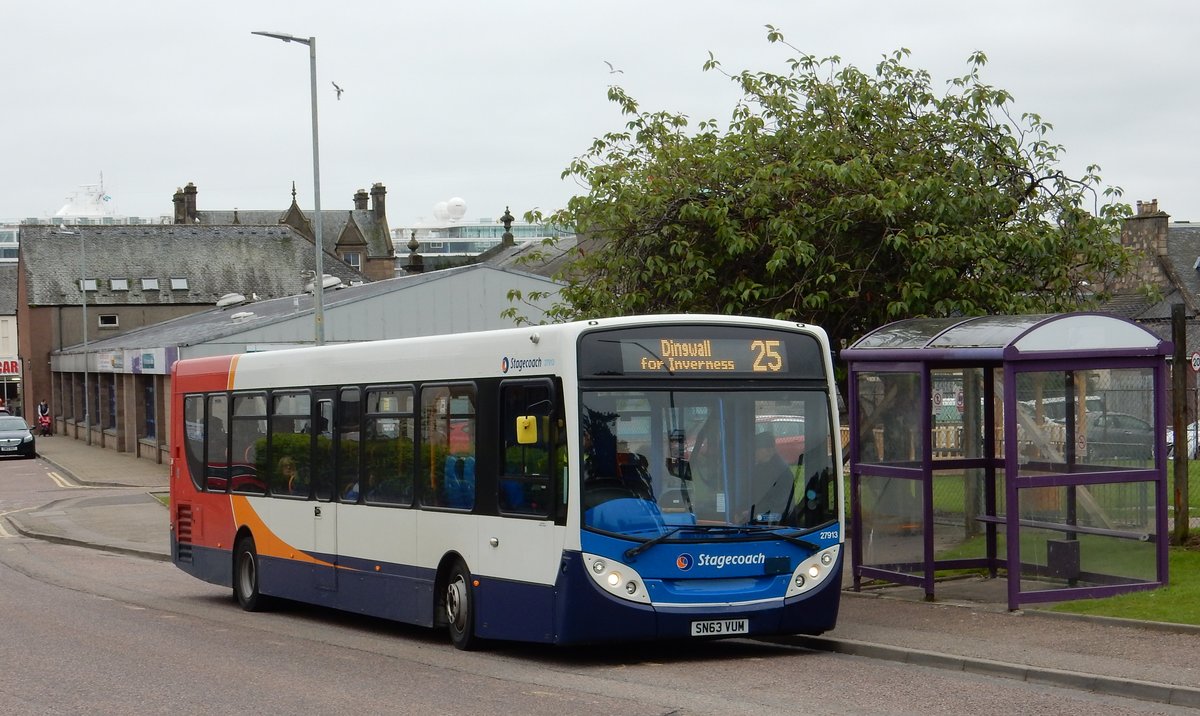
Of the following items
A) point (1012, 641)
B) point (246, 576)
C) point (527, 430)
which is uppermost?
point (527, 430)

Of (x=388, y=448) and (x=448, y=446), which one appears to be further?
(x=388, y=448)

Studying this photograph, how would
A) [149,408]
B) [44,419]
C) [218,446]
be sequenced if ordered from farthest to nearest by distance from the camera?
[44,419], [149,408], [218,446]

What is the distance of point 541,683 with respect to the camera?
35.1 ft

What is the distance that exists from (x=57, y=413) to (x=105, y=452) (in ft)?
81.3

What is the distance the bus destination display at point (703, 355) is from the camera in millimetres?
11703

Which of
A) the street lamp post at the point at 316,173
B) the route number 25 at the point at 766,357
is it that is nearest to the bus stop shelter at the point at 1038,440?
the route number 25 at the point at 766,357

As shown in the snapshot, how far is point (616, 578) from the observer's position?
443 inches

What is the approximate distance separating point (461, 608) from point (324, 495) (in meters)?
3.01

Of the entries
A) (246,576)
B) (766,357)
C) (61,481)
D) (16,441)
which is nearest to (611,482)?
(766,357)

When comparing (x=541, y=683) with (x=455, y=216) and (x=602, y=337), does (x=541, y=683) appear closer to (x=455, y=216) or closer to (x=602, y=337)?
(x=602, y=337)

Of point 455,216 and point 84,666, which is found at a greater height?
point 455,216

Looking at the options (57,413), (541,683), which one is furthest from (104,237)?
(541,683)

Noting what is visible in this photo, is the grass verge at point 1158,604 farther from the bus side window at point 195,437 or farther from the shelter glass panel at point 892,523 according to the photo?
the bus side window at point 195,437

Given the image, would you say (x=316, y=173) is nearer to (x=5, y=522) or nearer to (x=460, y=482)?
(x=5, y=522)
